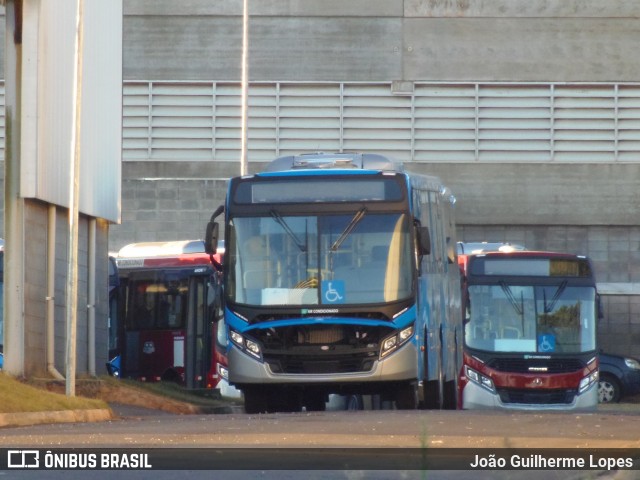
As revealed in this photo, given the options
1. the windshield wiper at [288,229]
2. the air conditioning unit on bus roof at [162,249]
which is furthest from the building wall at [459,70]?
the windshield wiper at [288,229]

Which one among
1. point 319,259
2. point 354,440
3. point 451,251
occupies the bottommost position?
point 354,440

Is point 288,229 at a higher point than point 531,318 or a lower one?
higher

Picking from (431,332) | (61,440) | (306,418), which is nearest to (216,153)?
(431,332)

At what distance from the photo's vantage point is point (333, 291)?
69.3 ft

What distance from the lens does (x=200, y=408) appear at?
27766mm

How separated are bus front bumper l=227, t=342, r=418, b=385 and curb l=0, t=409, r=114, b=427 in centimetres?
179

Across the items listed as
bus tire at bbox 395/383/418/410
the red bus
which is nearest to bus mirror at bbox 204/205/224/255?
bus tire at bbox 395/383/418/410

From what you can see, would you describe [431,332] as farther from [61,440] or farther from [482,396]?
[61,440]

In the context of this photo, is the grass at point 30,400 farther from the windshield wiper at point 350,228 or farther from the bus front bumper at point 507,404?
the bus front bumper at point 507,404

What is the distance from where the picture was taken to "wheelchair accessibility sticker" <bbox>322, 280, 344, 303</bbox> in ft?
69.1

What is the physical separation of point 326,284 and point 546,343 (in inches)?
320

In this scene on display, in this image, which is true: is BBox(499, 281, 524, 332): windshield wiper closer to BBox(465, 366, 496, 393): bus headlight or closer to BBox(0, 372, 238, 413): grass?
BBox(465, 366, 496, 393): bus headlight

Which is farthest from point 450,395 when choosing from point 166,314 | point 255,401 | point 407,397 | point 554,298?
point 166,314

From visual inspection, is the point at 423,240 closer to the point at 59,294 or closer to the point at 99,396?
the point at 99,396
